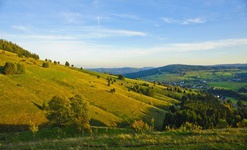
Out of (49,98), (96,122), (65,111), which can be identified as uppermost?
(65,111)

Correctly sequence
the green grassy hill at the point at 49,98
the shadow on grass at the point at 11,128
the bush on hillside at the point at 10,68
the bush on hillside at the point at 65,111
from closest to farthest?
the bush on hillside at the point at 65,111
the shadow on grass at the point at 11,128
the green grassy hill at the point at 49,98
the bush on hillside at the point at 10,68

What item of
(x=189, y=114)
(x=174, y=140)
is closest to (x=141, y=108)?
(x=189, y=114)

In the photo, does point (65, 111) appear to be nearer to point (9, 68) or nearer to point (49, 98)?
point (49, 98)

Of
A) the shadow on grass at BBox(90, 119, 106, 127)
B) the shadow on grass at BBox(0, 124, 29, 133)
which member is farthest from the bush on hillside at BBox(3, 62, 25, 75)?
the shadow on grass at BBox(90, 119, 106, 127)

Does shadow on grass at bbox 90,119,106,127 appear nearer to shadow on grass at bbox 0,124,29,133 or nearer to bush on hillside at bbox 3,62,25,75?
shadow on grass at bbox 0,124,29,133

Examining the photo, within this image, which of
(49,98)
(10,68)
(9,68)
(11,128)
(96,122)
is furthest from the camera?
(10,68)

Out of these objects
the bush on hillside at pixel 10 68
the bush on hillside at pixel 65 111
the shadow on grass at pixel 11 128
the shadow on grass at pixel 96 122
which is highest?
the bush on hillside at pixel 10 68

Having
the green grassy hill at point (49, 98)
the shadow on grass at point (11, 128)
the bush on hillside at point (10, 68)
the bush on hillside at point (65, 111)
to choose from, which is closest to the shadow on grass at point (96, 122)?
the green grassy hill at point (49, 98)

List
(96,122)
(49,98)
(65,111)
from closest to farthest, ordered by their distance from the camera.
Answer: (65,111) → (96,122) → (49,98)

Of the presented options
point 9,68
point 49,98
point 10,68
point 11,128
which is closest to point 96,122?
point 49,98

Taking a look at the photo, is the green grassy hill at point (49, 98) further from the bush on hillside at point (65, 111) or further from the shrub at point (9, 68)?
the bush on hillside at point (65, 111)

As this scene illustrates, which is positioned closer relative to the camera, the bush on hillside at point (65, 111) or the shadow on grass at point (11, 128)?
the bush on hillside at point (65, 111)

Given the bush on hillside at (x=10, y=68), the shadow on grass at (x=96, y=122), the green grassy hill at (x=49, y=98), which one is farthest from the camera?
the bush on hillside at (x=10, y=68)

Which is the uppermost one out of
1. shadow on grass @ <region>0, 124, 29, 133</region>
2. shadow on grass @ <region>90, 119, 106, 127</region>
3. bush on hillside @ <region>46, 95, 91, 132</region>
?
bush on hillside @ <region>46, 95, 91, 132</region>
